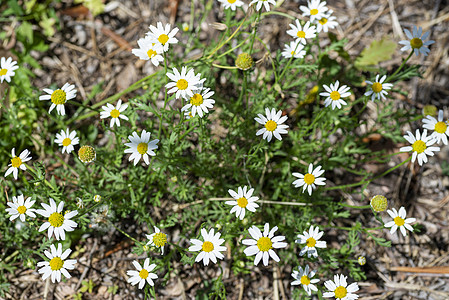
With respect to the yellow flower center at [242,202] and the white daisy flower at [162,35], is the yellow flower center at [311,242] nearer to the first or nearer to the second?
the yellow flower center at [242,202]

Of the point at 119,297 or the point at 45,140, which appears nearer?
the point at 119,297

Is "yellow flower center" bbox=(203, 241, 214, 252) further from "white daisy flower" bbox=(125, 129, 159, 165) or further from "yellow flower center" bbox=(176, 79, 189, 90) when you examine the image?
"yellow flower center" bbox=(176, 79, 189, 90)

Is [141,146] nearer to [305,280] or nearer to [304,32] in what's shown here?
[305,280]

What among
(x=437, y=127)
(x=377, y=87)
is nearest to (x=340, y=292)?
(x=437, y=127)

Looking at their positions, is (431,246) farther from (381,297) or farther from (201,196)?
(201,196)

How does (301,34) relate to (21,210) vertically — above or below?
above


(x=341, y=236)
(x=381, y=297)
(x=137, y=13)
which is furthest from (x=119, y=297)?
(x=137, y=13)

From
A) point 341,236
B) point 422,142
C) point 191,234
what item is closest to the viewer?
point 422,142
